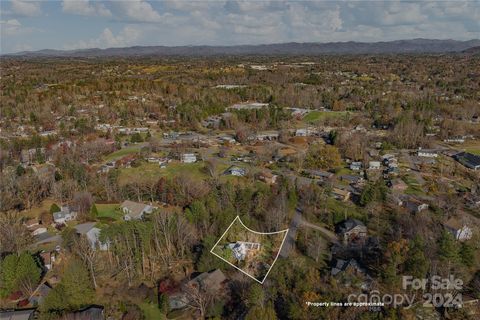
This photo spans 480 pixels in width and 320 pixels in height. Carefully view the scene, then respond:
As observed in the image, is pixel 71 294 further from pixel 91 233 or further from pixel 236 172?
pixel 236 172

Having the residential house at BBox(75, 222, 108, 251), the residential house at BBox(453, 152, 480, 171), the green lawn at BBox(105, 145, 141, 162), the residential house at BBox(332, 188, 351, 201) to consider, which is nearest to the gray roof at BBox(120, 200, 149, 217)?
the residential house at BBox(75, 222, 108, 251)

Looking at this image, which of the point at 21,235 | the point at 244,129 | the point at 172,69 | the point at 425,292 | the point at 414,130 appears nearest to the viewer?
the point at 425,292

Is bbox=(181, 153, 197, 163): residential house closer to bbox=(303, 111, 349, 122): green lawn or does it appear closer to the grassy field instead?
the grassy field

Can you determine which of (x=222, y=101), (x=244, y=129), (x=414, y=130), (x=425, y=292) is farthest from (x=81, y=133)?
(x=425, y=292)

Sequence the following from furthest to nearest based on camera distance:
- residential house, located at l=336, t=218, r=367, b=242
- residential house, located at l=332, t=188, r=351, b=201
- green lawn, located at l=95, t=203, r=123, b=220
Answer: residential house, located at l=332, t=188, r=351, b=201 → green lawn, located at l=95, t=203, r=123, b=220 → residential house, located at l=336, t=218, r=367, b=242

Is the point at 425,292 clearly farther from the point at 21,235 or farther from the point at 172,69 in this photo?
the point at 172,69

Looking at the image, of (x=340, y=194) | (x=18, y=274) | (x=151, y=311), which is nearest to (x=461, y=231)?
(x=340, y=194)
